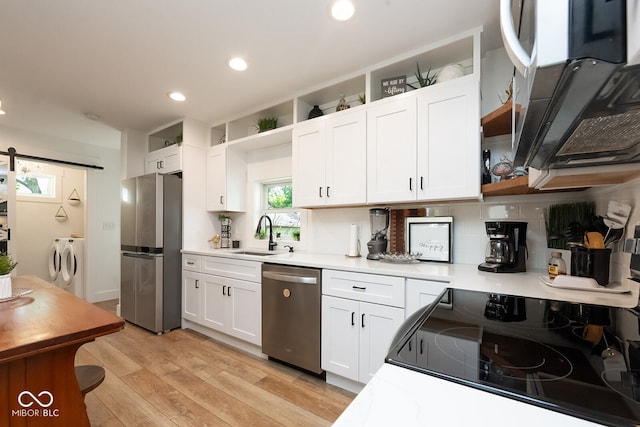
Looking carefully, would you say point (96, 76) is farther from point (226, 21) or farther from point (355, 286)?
point (355, 286)

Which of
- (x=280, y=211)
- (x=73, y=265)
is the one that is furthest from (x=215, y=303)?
(x=73, y=265)

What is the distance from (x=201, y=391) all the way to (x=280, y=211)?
180cm

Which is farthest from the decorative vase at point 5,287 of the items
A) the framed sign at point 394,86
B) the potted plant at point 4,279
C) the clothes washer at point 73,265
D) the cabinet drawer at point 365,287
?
the clothes washer at point 73,265

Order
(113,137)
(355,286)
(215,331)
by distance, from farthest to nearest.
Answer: (113,137)
(215,331)
(355,286)

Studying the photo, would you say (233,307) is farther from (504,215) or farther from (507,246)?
(504,215)

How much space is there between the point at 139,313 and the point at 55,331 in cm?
248

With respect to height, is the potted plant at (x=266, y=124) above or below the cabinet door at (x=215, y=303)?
above

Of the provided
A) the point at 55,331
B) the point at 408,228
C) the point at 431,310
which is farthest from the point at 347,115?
the point at 55,331

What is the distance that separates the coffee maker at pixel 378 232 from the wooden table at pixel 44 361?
5.51ft

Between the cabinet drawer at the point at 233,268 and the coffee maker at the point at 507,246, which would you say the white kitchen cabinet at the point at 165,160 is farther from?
the coffee maker at the point at 507,246

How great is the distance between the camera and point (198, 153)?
11.0 feet

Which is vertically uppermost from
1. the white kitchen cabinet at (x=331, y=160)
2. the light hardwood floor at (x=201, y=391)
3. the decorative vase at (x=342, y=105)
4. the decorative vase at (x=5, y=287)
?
the decorative vase at (x=342, y=105)

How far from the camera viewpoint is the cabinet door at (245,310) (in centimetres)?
241

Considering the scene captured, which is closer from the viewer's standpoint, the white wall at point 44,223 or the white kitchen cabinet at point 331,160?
the white kitchen cabinet at point 331,160
